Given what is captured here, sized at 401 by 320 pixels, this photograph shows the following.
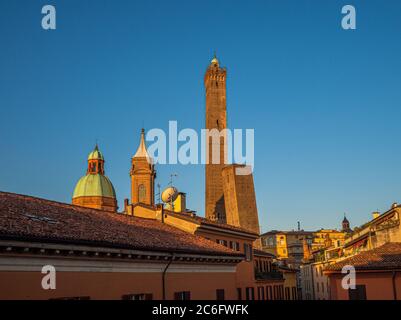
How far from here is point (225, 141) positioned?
89.6m

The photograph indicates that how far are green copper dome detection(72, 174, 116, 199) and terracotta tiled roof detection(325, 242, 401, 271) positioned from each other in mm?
38221

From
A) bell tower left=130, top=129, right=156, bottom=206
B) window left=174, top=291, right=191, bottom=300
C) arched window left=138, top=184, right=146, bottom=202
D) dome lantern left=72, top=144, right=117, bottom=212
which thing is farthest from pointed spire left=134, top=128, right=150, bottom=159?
window left=174, top=291, right=191, bottom=300

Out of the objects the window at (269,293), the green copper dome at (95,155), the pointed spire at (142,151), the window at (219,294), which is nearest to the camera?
the window at (219,294)

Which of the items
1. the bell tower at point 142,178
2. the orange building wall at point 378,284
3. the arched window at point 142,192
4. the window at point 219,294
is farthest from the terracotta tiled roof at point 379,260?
the arched window at point 142,192

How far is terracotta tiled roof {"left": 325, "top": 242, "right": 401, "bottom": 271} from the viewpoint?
25344 millimetres

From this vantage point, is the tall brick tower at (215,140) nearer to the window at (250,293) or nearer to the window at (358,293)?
the window at (250,293)

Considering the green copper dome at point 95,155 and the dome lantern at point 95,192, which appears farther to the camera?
the green copper dome at point 95,155

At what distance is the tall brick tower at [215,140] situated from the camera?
277 ft

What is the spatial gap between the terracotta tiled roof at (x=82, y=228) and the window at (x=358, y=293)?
6.60 meters

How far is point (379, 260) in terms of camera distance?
26297mm

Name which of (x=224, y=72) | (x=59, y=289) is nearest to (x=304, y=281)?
(x=224, y=72)

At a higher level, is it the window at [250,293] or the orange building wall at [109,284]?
the orange building wall at [109,284]
